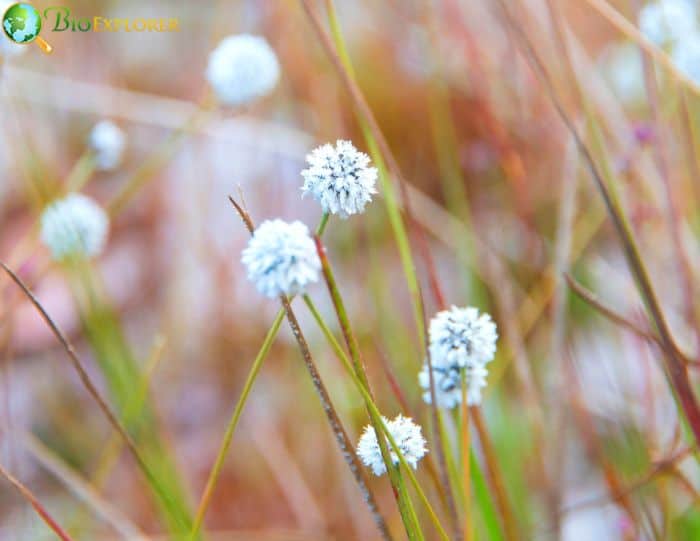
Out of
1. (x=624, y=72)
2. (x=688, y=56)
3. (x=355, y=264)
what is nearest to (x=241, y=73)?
(x=355, y=264)

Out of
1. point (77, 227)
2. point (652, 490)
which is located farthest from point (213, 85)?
point (652, 490)

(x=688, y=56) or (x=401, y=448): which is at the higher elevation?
(x=688, y=56)

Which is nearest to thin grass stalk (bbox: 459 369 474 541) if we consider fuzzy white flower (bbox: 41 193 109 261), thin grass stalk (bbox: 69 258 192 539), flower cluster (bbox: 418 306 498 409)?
flower cluster (bbox: 418 306 498 409)

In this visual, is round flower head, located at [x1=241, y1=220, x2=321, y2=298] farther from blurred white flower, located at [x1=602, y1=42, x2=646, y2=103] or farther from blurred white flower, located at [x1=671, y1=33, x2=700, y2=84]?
blurred white flower, located at [x1=602, y1=42, x2=646, y2=103]

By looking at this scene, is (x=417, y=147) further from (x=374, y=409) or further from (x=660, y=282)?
(x=374, y=409)
